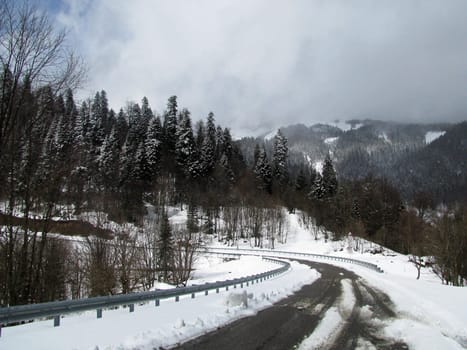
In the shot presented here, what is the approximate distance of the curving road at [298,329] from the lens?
28.5 ft

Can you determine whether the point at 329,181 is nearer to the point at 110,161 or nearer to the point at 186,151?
the point at 186,151

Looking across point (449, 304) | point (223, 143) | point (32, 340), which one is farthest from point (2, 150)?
point (223, 143)

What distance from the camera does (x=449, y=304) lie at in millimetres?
14836

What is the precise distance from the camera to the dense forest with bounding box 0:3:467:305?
12.3m

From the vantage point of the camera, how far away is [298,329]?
33.9ft

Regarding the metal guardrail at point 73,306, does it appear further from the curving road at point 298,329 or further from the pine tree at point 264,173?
the pine tree at point 264,173

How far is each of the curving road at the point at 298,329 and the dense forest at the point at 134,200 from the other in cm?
767

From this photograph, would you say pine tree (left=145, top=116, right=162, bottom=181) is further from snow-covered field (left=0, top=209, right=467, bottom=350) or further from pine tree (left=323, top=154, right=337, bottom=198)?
snow-covered field (left=0, top=209, right=467, bottom=350)

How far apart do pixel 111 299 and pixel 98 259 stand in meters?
17.8

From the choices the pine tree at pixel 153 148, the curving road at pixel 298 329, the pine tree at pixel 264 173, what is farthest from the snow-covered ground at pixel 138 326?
the pine tree at pixel 264 173

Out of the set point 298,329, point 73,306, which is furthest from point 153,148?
point 298,329

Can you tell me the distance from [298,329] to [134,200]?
231ft

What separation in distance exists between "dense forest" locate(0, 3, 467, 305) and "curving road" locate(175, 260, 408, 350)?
7.67 meters

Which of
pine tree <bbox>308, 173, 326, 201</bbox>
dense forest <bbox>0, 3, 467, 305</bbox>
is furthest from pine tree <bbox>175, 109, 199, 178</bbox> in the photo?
pine tree <bbox>308, 173, 326, 201</bbox>
